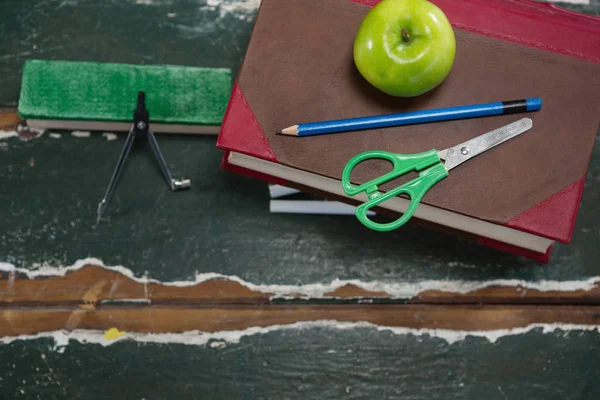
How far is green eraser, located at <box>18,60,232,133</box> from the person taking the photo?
0.60 m

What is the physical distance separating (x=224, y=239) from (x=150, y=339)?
4.8 inches

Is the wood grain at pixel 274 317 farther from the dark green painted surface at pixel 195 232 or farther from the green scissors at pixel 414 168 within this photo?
the green scissors at pixel 414 168

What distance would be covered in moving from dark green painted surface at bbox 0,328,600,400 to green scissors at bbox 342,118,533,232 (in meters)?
0.15

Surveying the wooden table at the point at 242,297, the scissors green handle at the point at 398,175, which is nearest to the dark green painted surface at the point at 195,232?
the wooden table at the point at 242,297

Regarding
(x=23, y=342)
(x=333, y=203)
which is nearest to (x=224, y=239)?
(x=333, y=203)

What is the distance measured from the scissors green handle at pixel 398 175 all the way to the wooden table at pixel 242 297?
0.11 meters

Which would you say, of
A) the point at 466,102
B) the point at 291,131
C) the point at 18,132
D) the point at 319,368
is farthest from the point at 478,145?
the point at 18,132

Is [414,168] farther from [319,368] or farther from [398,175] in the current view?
[319,368]

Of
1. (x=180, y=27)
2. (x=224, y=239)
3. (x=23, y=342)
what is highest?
(x=180, y=27)

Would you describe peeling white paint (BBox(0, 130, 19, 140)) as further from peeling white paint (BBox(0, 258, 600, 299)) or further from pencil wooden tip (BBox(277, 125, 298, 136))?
pencil wooden tip (BBox(277, 125, 298, 136))

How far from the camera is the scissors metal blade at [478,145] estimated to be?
519 mm

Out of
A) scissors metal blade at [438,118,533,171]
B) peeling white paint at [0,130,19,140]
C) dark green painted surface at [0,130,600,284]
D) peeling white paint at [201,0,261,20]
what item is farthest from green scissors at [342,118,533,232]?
peeling white paint at [0,130,19,140]

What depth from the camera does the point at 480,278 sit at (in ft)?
2.02

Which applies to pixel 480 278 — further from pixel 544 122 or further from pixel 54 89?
pixel 54 89
